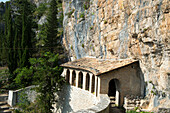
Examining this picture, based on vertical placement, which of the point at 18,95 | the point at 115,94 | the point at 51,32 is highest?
the point at 51,32

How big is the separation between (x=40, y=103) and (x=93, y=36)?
1016 cm

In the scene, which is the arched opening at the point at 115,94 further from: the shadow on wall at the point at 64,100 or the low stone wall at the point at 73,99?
the shadow on wall at the point at 64,100

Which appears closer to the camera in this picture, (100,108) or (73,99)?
(100,108)

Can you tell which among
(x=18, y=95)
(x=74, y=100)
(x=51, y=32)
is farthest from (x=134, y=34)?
(x=51, y=32)

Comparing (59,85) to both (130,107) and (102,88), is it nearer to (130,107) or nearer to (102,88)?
(102,88)

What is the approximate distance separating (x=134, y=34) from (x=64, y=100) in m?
10.8

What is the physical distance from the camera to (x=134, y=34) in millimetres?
12820

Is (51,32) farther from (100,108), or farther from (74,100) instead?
(100,108)

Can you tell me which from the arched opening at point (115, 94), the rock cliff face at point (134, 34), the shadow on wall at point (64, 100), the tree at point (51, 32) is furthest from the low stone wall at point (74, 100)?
the tree at point (51, 32)

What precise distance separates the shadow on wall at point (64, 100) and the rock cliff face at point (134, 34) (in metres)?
5.43

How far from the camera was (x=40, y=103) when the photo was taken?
716 inches

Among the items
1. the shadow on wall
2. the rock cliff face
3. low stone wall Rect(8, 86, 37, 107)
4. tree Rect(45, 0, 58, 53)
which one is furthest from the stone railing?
tree Rect(45, 0, 58, 53)

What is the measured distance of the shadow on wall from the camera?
1787cm

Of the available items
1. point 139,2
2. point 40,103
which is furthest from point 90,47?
point 139,2
